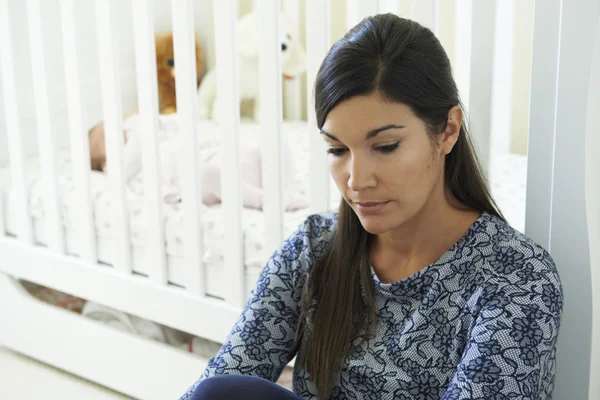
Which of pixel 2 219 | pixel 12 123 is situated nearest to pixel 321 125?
pixel 12 123

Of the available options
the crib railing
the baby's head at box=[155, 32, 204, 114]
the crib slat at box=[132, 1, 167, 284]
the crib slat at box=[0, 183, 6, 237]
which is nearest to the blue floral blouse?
the crib railing

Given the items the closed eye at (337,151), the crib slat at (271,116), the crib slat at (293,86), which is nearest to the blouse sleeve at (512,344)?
the closed eye at (337,151)

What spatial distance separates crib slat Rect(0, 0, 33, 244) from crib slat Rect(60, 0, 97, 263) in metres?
0.20

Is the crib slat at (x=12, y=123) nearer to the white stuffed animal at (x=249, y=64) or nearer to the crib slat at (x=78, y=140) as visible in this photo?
the crib slat at (x=78, y=140)

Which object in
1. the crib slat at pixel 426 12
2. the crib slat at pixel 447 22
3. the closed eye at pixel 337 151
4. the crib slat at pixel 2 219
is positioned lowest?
the crib slat at pixel 2 219

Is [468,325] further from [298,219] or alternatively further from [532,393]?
[298,219]

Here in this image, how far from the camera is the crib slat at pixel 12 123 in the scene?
197 cm

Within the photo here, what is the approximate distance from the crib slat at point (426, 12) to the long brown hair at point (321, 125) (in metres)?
0.19

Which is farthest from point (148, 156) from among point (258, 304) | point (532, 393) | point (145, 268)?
point (532, 393)

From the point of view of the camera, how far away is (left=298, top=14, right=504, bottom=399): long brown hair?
1.04 meters

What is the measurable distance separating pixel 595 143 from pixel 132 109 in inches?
67.2

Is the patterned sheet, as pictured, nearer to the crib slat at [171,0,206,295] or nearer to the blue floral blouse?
the crib slat at [171,0,206,295]

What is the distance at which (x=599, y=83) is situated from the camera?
1123mm

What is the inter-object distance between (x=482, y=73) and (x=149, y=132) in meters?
0.75
